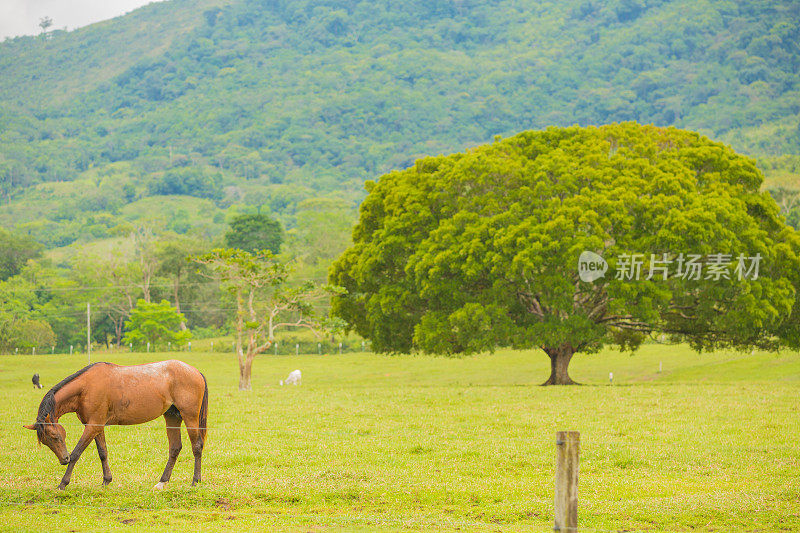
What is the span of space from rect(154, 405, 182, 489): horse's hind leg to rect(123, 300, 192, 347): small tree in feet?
168

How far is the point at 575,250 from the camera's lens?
34969 millimetres

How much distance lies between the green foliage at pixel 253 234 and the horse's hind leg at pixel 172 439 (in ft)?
356

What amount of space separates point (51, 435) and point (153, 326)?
5722cm

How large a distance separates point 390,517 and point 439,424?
403 inches

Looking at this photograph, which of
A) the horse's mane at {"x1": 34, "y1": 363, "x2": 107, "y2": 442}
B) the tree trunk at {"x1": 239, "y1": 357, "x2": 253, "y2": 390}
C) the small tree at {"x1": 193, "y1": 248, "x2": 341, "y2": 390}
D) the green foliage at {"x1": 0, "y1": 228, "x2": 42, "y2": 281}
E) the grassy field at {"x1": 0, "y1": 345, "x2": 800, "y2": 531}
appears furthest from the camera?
the green foliage at {"x1": 0, "y1": 228, "x2": 42, "y2": 281}

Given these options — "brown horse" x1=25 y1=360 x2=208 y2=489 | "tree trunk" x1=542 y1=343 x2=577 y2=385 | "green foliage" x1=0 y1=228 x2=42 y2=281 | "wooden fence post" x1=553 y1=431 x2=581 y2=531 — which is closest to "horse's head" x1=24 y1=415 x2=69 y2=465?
"brown horse" x1=25 y1=360 x2=208 y2=489

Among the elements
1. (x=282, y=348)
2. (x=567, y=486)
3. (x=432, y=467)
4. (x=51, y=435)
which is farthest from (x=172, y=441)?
(x=282, y=348)

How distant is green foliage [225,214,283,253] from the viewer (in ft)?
401

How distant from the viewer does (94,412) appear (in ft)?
44.5

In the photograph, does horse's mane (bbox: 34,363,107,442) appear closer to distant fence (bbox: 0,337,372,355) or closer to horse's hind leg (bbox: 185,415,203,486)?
horse's hind leg (bbox: 185,415,203,486)

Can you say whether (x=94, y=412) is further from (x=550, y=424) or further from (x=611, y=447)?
(x=550, y=424)

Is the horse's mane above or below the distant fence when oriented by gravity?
above

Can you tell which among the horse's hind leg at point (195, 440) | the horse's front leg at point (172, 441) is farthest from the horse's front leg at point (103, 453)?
the horse's hind leg at point (195, 440)

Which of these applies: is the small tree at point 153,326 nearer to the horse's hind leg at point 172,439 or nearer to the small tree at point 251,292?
the small tree at point 251,292
